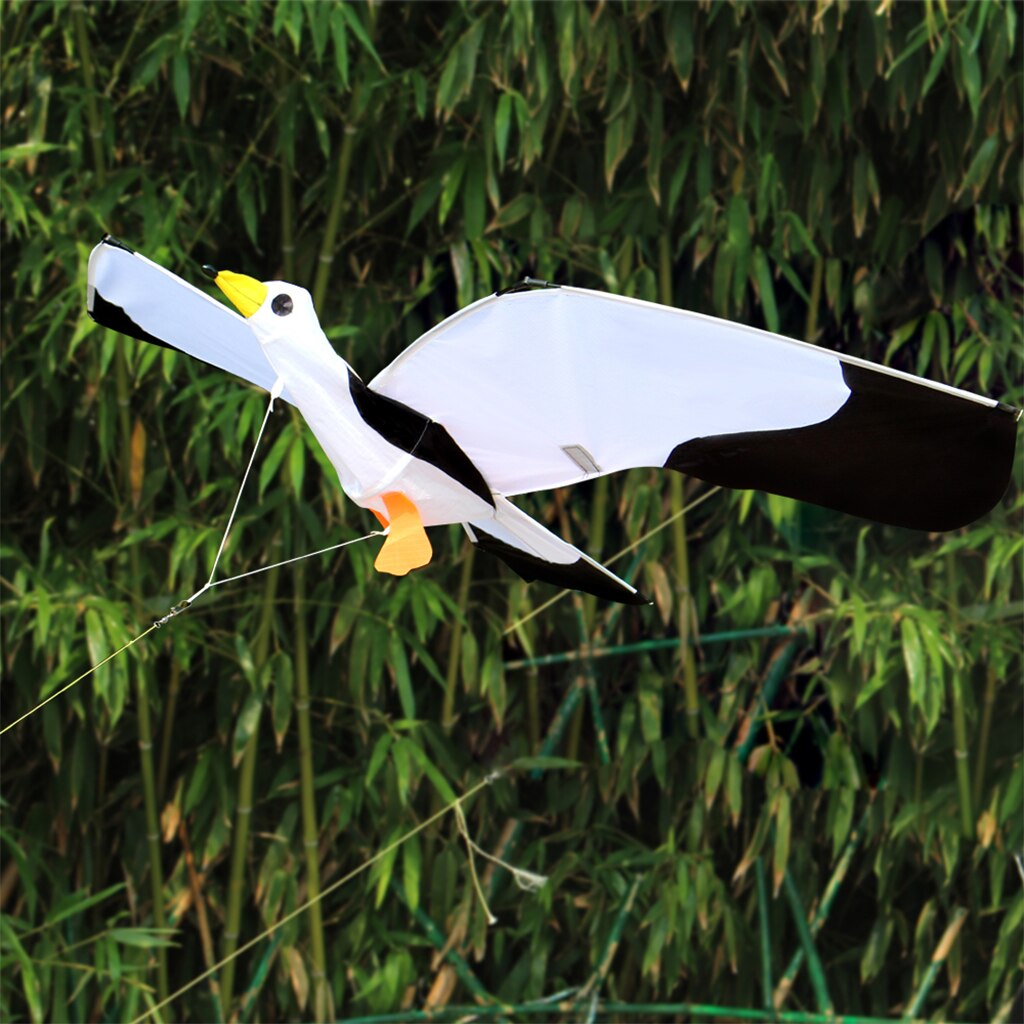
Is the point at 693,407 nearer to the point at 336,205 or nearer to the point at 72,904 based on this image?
the point at 336,205

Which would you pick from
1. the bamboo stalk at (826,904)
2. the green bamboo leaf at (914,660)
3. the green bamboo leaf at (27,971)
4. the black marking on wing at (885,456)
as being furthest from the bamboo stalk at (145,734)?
the black marking on wing at (885,456)

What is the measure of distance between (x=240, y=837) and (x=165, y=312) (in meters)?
1.00

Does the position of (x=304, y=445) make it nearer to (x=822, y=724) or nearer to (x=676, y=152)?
(x=676, y=152)

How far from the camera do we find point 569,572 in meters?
0.80

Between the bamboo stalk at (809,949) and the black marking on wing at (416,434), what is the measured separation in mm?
1144

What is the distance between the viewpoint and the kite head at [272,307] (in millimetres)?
718

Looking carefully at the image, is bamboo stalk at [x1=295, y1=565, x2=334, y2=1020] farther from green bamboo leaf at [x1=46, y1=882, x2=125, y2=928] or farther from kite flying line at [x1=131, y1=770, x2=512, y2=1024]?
green bamboo leaf at [x1=46, y1=882, x2=125, y2=928]

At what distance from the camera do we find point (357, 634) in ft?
5.47

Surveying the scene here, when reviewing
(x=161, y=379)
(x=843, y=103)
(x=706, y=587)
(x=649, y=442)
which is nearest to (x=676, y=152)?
(x=843, y=103)

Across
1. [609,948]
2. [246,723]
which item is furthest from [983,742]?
[246,723]

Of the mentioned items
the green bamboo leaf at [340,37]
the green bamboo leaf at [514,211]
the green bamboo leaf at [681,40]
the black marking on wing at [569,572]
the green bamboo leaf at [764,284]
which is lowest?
the black marking on wing at [569,572]

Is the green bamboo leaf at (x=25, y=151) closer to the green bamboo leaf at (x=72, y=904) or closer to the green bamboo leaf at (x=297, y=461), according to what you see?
the green bamboo leaf at (x=297, y=461)

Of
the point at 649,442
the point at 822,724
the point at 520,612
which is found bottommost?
the point at 822,724

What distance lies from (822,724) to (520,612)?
37 centimetres
